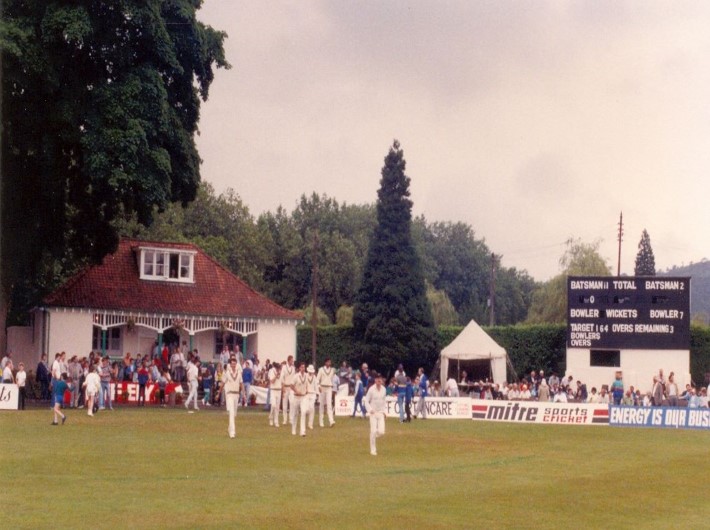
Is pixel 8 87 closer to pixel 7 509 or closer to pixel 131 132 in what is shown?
pixel 131 132

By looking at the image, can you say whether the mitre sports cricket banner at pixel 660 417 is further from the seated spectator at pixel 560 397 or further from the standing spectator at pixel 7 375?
the standing spectator at pixel 7 375

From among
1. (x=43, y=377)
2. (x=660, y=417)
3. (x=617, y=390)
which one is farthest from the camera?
(x=617, y=390)

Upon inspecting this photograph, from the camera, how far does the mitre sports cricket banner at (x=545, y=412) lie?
143ft

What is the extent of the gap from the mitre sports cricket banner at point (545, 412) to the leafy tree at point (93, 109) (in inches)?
615

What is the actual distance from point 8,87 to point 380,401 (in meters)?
22.7

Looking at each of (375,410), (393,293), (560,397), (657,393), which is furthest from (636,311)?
(375,410)

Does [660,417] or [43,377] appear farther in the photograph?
[43,377]

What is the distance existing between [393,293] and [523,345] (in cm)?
1136

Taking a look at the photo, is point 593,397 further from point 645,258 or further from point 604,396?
point 645,258

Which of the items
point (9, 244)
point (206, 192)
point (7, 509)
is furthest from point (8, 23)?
point (206, 192)

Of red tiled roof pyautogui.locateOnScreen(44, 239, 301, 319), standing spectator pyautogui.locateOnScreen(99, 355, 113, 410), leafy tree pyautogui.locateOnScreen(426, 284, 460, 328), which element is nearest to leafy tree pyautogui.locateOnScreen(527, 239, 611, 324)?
leafy tree pyautogui.locateOnScreen(426, 284, 460, 328)

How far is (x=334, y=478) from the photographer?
21.3m

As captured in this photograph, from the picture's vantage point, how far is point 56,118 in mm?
43219

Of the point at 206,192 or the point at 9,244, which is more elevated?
the point at 206,192
